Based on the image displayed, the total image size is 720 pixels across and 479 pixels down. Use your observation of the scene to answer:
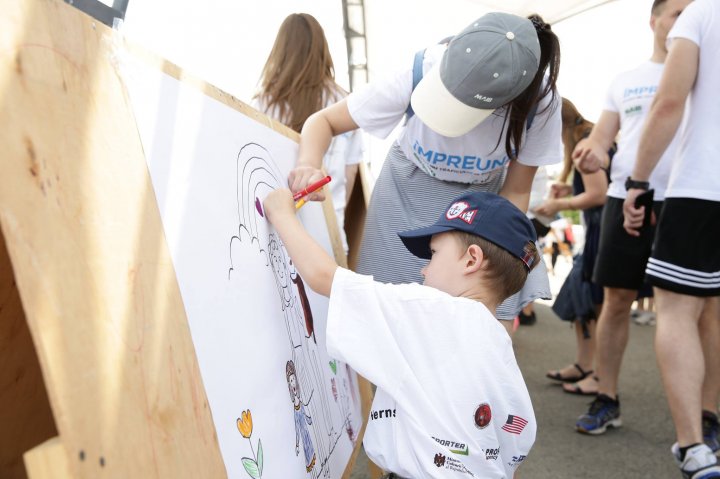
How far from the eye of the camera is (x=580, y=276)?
11.6 feet

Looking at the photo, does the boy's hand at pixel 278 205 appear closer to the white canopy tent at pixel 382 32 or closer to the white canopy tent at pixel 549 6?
the white canopy tent at pixel 382 32

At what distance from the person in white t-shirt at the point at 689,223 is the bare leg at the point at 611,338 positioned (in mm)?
619

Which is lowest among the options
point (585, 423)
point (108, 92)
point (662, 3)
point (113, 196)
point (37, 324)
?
point (585, 423)

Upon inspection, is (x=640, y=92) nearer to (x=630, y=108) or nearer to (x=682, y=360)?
(x=630, y=108)

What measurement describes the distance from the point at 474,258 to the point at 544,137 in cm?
57

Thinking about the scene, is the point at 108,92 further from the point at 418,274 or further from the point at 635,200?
the point at 635,200

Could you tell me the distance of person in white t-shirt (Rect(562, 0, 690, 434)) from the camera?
8.62 ft

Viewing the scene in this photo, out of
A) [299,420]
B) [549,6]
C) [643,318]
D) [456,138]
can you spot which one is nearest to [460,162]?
[456,138]

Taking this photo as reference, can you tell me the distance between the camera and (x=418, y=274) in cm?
180

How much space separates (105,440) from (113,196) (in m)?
0.29

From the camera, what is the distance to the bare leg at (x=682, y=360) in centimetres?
200

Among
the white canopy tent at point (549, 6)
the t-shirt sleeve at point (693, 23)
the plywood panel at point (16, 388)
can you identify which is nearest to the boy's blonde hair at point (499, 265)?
the plywood panel at point (16, 388)

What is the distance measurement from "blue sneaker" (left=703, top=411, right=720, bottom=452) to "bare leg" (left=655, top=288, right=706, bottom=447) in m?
0.46

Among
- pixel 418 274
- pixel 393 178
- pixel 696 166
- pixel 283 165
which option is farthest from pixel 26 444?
pixel 696 166
